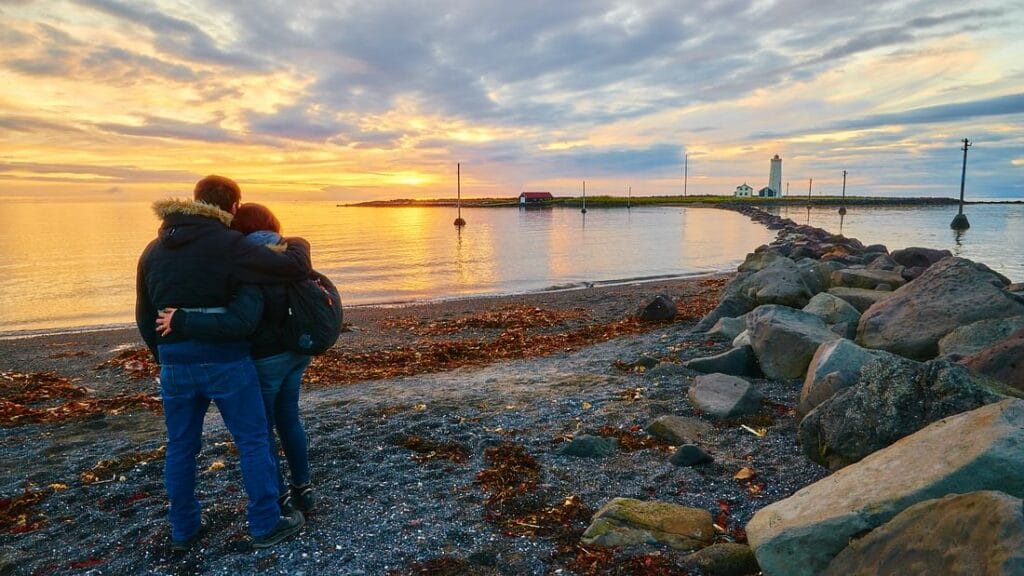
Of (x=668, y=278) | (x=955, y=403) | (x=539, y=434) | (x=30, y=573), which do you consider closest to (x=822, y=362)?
(x=955, y=403)

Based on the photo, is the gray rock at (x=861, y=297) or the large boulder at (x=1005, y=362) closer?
the large boulder at (x=1005, y=362)

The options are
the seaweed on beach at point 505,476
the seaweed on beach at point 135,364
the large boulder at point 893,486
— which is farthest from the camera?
the seaweed on beach at point 135,364

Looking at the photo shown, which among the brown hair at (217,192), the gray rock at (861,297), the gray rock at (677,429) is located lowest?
the gray rock at (677,429)

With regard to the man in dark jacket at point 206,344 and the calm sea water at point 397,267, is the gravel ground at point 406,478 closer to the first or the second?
the man in dark jacket at point 206,344

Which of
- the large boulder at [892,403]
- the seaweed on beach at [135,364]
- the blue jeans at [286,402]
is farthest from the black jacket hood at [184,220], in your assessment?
the seaweed on beach at [135,364]

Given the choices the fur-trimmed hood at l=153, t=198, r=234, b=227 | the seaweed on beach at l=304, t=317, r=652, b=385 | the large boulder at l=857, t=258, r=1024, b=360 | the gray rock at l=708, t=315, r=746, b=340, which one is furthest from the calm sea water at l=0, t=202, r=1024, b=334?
the fur-trimmed hood at l=153, t=198, r=234, b=227

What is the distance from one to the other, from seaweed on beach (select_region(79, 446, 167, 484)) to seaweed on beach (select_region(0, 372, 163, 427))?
7.95 ft

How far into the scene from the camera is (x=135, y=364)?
36.5 ft

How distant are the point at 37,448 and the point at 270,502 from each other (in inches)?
165

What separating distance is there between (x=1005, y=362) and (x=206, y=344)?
6358 millimetres

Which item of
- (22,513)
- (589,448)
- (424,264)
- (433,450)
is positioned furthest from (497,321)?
(424,264)

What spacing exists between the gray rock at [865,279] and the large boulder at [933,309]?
4.27 meters

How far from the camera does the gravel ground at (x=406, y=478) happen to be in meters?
3.93

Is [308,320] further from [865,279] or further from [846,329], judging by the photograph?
[865,279]
